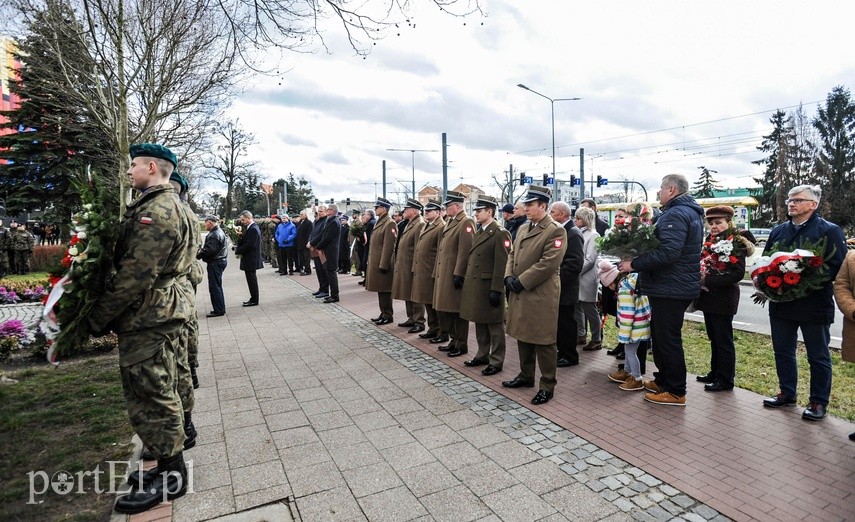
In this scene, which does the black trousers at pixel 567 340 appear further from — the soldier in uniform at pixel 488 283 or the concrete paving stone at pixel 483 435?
the concrete paving stone at pixel 483 435

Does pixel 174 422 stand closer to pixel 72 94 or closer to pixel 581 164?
pixel 72 94

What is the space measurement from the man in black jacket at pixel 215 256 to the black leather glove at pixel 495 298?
18.0 ft

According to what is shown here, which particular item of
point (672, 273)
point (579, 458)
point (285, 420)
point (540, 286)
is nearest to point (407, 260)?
point (540, 286)

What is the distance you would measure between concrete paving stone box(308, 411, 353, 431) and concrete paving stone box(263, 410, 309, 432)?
79 mm

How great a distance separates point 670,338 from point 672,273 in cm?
63

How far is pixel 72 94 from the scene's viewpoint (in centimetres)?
932

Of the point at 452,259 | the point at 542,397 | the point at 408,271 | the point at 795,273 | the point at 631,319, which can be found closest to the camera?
the point at 795,273

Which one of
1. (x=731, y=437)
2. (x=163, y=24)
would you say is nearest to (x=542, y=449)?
(x=731, y=437)

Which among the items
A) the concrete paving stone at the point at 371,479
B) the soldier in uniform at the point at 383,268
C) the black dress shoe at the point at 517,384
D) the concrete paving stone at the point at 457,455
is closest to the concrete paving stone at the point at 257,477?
the concrete paving stone at the point at 371,479

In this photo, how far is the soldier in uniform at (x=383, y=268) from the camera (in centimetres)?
878

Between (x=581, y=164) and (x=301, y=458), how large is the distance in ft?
107

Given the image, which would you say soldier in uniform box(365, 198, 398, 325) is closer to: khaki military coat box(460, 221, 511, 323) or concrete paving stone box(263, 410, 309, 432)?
khaki military coat box(460, 221, 511, 323)

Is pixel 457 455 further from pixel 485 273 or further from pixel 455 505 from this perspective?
pixel 485 273

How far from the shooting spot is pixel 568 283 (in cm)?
619
